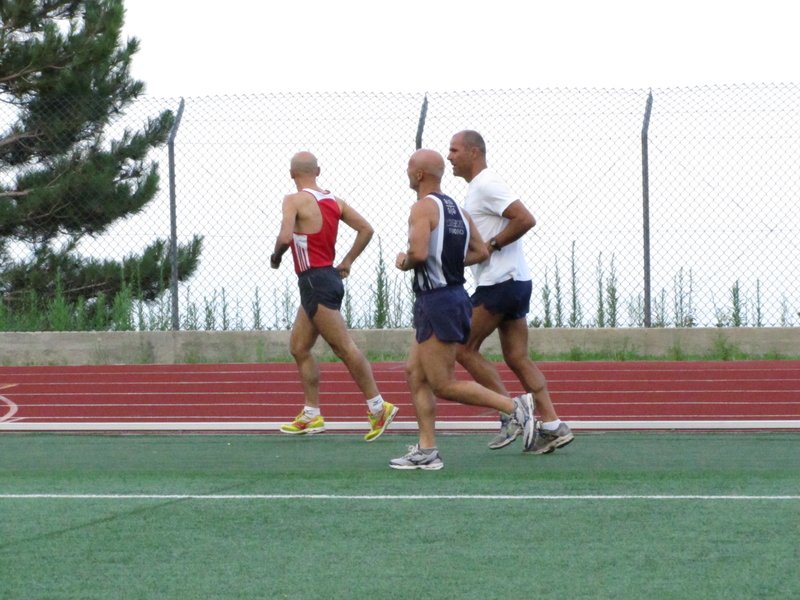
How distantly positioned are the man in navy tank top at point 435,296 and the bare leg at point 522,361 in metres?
0.58

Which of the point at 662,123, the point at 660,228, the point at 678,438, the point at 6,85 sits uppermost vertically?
the point at 6,85

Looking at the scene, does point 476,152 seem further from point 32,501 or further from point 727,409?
point 727,409

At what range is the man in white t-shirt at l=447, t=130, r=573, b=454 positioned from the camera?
630 cm

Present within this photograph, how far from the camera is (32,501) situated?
468cm

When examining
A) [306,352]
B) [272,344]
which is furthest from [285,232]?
[272,344]

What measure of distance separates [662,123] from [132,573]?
28.5 ft

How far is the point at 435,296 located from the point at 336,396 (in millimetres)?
4414

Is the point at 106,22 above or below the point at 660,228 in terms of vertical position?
above

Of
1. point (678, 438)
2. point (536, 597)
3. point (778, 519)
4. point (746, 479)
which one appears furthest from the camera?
point (678, 438)

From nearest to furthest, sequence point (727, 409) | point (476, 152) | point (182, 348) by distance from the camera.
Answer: point (476, 152)
point (727, 409)
point (182, 348)

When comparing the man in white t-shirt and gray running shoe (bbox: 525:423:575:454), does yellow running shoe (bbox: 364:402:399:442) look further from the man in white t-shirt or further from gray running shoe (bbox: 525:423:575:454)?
gray running shoe (bbox: 525:423:575:454)

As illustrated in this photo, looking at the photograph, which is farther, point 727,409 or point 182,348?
point 182,348

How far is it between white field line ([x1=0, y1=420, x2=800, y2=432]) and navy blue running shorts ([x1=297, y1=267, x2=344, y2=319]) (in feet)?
3.92

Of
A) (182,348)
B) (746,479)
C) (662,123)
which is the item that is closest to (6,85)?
(182,348)
